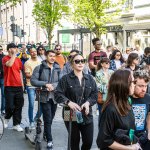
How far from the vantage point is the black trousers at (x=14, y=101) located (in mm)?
8680

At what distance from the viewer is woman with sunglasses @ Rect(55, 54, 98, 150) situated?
565 cm

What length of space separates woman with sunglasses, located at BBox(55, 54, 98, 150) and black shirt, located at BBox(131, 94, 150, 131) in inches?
51.0

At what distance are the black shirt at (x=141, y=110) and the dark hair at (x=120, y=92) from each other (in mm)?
808

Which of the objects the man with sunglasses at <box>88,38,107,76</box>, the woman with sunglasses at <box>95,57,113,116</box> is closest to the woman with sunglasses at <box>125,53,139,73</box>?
the woman with sunglasses at <box>95,57,113,116</box>

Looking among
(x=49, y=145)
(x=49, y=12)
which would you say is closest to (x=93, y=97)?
(x=49, y=145)

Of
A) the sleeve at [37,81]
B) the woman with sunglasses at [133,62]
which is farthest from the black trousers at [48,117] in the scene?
the woman with sunglasses at [133,62]

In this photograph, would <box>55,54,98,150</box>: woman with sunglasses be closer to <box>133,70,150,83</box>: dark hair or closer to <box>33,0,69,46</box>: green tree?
<box>133,70,150,83</box>: dark hair

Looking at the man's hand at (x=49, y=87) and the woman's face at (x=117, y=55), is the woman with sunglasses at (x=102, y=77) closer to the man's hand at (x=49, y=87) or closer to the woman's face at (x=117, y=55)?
the man's hand at (x=49, y=87)

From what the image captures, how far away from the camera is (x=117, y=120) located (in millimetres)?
3473

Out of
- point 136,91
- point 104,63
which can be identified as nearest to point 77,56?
point 136,91

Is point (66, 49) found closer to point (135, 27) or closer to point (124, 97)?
point (135, 27)

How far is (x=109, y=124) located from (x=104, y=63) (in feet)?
15.8

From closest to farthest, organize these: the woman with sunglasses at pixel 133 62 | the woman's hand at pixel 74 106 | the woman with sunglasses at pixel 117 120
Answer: the woman with sunglasses at pixel 117 120, the woman's hand at pixel 74 106, the woman with sunglasses at pixel 133 62

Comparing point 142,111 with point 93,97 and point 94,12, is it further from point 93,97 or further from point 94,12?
point 94,12
